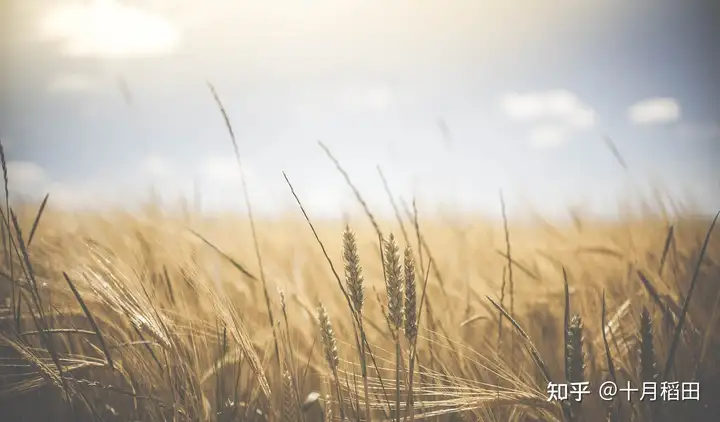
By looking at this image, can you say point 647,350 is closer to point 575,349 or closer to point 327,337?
point 575,349

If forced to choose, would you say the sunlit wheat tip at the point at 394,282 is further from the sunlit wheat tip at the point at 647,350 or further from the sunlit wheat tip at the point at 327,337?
the sunlit wheat tip at the point at 647,350

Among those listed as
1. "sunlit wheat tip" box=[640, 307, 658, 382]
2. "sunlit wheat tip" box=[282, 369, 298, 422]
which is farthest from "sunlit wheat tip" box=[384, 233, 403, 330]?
"sunlit wheat tip" box=[640, 307, 658, 382]

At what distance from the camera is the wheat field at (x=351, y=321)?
1.96 feet

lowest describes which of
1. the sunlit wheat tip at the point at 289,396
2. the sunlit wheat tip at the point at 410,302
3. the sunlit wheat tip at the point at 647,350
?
the sunlit wheat tip at the point at 289,396

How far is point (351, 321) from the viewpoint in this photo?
2.87 feet

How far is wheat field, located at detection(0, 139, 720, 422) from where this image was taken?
60 centimetres

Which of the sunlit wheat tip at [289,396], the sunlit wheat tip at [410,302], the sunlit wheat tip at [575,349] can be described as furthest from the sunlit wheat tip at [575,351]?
the sunlit wheat tip at [289,396]

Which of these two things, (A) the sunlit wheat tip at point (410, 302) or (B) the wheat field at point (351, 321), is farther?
(B) the wheat field at point (351, 321)

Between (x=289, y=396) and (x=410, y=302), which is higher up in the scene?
(x=410, y=302)

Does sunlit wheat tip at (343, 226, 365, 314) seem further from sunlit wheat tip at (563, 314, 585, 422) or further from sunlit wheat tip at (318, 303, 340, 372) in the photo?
sunlit wheat tip at (563, 314, 585, 422)

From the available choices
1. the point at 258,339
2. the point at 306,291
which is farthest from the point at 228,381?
the point at 306,291

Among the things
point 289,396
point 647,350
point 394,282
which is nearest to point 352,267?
point 394,282

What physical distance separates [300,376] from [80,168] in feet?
2.51

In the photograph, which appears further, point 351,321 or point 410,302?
point 351,321
